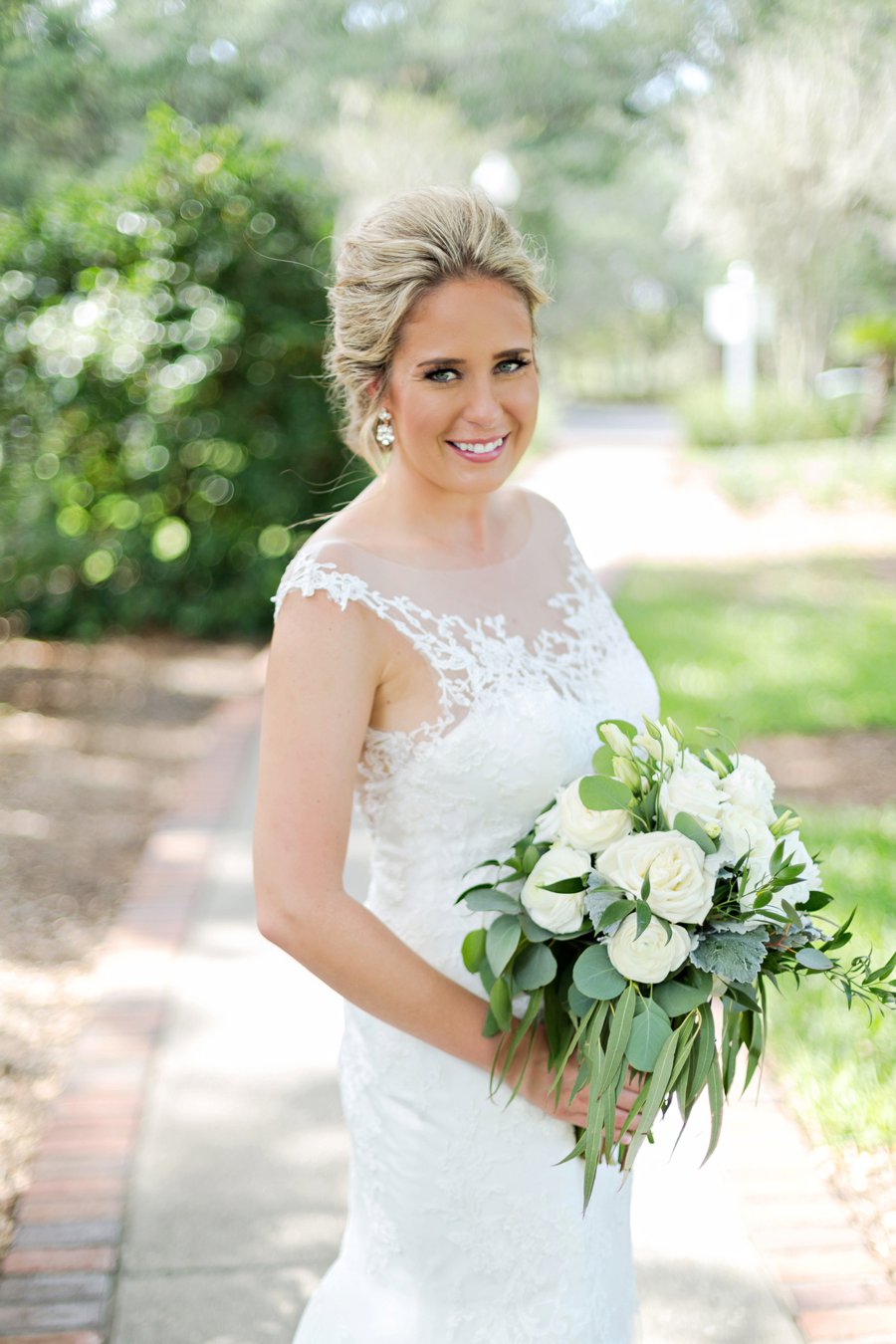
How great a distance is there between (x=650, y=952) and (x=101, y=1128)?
2.42 meters

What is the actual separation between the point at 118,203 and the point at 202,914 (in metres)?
5.75

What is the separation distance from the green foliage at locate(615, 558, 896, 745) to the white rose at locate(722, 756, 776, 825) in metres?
4.07

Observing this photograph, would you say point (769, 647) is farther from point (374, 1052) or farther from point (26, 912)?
point (374, 1052)

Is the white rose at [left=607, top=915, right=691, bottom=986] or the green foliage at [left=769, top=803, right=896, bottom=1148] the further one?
the green foliage at [left=769, top=803, right=896, bottom=1148]

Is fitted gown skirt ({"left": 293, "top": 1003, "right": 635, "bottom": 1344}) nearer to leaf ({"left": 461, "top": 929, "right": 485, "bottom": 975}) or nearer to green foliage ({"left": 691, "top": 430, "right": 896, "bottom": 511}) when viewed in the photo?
leaf ({"left": 461, "top": 929, "right": 485, "bottom": 975})

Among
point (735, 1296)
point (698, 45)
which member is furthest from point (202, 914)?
point (698, 45)

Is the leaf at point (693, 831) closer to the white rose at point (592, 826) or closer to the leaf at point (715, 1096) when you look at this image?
the white rose at point (592, 826)

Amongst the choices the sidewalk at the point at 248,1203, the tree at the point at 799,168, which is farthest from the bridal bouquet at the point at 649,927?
the tree at the point at 799,168

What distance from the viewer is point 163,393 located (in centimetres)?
928

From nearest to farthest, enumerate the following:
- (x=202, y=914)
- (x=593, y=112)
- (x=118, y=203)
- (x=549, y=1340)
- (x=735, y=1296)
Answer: (x=549, y=1340)
(x=735, y=1296)
(x=202, y=914)
(x=118, y=203)
(x=593, y=112)

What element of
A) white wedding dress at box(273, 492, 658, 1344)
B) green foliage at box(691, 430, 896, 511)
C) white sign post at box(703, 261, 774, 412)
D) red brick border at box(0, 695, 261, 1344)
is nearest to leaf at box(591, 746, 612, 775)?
white wedding dress at box(273, 492, 658, 1344)

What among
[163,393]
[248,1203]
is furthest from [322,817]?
[163,393]

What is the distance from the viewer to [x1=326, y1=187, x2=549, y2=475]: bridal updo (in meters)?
1.93

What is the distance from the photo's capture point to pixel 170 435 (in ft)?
31.1
